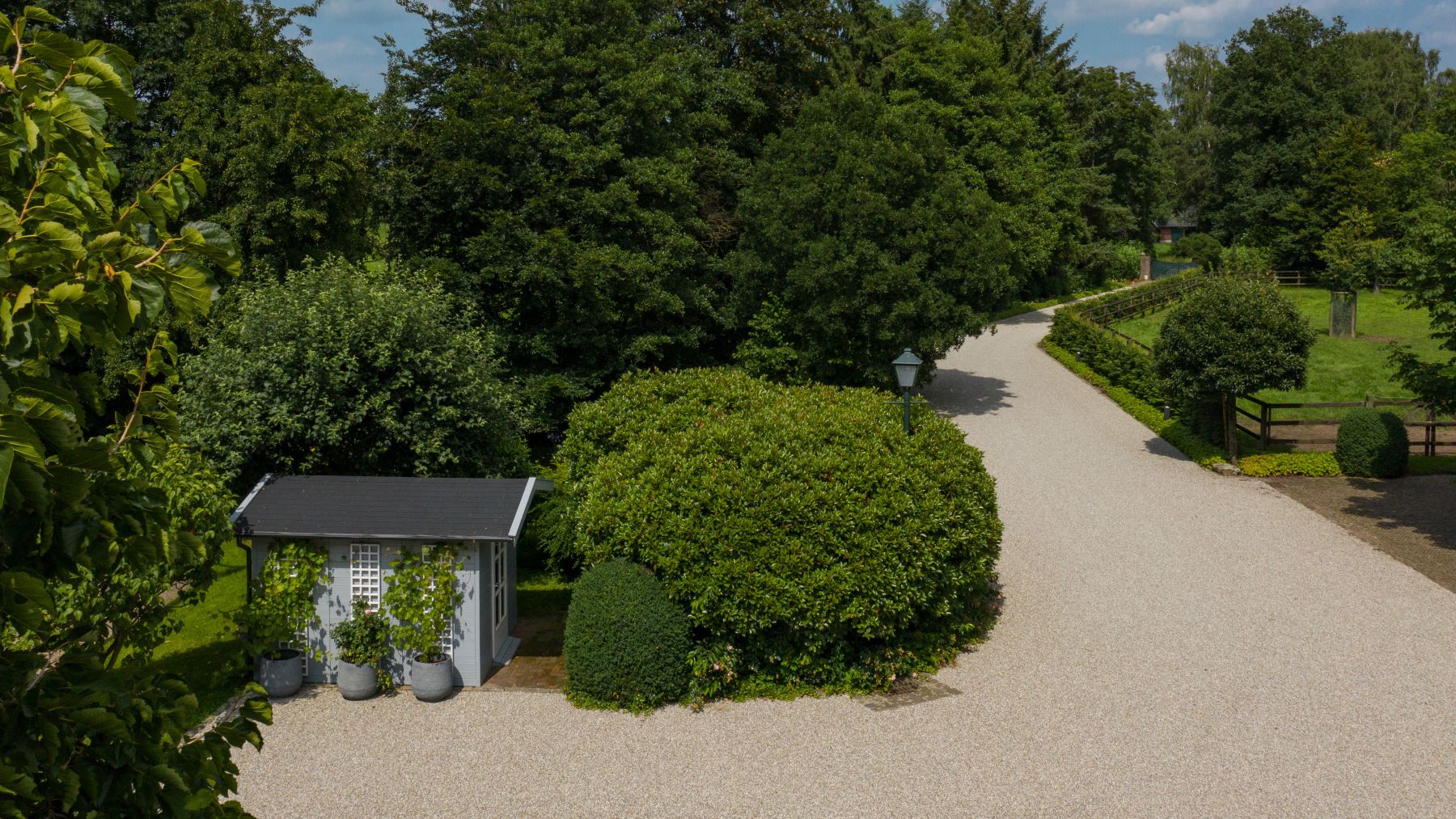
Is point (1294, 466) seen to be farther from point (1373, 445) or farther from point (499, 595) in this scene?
point (499, 595)

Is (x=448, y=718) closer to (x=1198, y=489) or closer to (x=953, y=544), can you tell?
(x=953, y=544)

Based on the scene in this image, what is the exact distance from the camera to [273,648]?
39.2 ft

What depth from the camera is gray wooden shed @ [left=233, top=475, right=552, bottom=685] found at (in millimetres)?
11812

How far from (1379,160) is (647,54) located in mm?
42199

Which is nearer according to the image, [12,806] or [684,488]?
[12,806]

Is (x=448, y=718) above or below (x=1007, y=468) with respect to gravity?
below

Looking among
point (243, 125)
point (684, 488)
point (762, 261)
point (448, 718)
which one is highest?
point (243, 125)

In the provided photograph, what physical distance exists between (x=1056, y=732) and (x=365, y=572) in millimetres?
8255

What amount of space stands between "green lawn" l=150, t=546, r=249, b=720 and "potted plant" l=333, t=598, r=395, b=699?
1.09 meters

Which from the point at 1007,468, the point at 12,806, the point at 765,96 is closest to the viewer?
the point at 12,806

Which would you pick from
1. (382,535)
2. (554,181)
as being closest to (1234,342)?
(554,181)

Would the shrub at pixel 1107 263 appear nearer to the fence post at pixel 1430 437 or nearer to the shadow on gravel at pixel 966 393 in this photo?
the shadow on gravel at pixel 966 393

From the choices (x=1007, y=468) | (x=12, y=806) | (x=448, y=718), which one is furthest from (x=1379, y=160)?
(x=12, y=806)

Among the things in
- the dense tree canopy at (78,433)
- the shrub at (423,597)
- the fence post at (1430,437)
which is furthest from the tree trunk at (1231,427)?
the dense tree canopy at (78,433)
